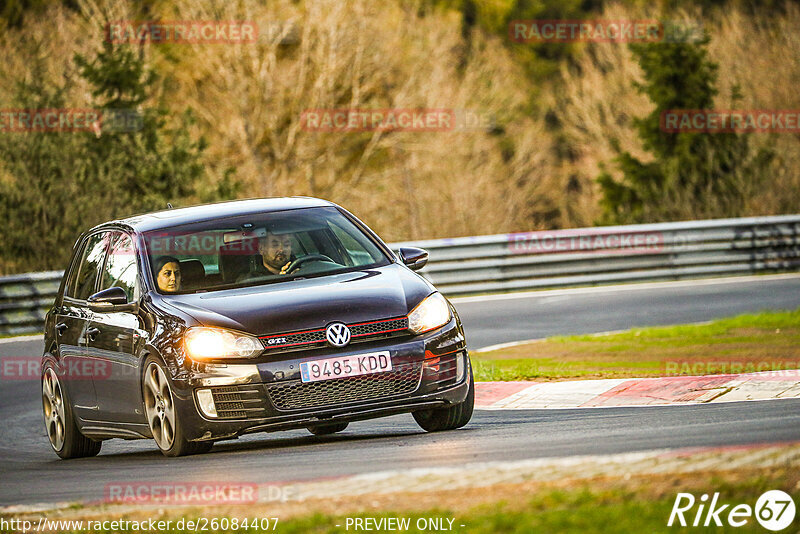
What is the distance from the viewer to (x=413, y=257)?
9.68m

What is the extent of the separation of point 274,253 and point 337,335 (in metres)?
1.38

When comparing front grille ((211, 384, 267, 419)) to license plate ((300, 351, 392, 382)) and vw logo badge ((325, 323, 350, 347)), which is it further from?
vw logo badge ((325, 323, 350, 347))

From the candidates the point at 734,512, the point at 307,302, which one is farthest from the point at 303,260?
the point at 734,512

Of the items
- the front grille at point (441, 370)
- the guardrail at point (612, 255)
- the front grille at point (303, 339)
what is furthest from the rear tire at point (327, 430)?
the guardrail at point (612, 255)

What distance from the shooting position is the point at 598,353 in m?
14.3

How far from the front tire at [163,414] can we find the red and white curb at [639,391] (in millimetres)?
3339

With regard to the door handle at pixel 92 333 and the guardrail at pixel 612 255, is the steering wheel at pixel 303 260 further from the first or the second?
the guardrail at pixel 612 255

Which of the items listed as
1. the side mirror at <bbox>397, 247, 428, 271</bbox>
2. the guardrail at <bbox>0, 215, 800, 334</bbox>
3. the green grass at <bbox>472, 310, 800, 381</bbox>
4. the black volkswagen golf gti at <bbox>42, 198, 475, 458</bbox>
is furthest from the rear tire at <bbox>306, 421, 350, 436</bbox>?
the guardrail at <bbox>0, 215, 800, 334</bbox>

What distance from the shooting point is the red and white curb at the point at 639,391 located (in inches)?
404

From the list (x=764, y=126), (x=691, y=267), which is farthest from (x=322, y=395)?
(x=764, y=126)

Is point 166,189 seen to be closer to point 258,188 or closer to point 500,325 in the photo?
point 500,325

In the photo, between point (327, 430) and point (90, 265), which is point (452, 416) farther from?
point (90, 265)

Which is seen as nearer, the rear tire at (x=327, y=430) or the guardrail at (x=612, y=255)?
the rear tire at (x=327, y=430)

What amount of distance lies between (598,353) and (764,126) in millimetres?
→ 24213
